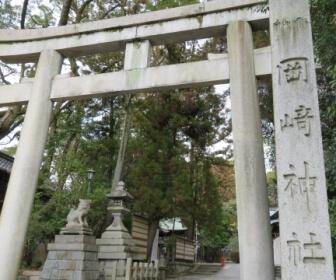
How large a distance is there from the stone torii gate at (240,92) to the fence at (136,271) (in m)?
3.50

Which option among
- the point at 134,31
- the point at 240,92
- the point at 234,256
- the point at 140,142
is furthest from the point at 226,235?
the point at 240,92

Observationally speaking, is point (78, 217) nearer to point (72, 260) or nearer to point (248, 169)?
point (72, 260)

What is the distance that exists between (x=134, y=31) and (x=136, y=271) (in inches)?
227

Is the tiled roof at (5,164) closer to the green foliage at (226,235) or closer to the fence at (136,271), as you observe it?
the fence at (136,271)

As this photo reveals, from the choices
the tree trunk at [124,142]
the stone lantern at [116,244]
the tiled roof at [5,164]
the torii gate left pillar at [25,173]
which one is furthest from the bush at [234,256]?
the torii gate left pillar at [25,173]

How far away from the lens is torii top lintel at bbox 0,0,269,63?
5.52 meters

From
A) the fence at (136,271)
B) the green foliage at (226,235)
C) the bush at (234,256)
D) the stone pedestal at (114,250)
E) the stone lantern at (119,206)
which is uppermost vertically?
the green foliage at (226,235)

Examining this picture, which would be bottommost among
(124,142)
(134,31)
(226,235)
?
(226,235)

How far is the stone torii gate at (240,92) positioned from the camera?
344cm

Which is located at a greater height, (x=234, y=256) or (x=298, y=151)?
(x=298, y=151)

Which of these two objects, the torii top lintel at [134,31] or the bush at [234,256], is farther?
the bush at [234,256]

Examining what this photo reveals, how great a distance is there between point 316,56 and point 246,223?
9.67 feet

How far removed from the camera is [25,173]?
5.51 metres

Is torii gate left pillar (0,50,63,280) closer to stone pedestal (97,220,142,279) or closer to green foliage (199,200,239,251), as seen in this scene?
stone pedestal (97,220,142,279)
